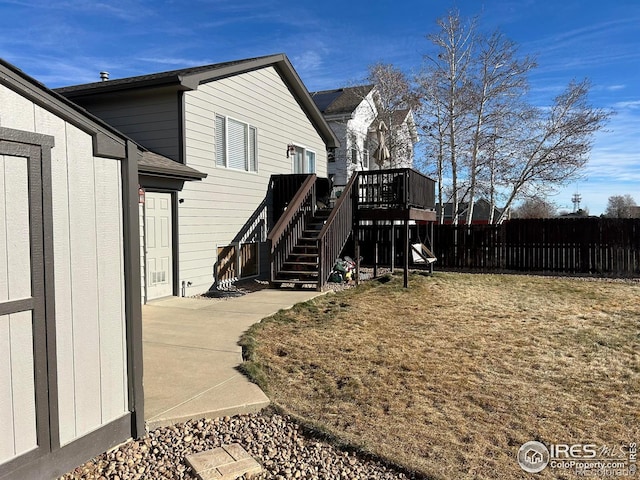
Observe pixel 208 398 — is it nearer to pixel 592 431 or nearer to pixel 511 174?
pixel 592 431

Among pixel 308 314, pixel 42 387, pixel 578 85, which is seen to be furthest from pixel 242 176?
pixel 578 85

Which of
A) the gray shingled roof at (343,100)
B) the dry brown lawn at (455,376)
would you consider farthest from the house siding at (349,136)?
the dry brown lawn at (455,376)

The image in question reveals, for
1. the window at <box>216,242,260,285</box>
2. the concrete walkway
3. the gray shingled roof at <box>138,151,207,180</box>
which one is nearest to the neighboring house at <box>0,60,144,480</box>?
the concrete walkway

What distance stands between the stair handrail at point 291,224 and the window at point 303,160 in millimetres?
1989

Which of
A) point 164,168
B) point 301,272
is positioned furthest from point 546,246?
point 164,168

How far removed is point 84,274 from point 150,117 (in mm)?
6973

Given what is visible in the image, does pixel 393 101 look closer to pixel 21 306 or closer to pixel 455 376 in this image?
pixel 455 376

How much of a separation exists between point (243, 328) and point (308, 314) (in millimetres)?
1327

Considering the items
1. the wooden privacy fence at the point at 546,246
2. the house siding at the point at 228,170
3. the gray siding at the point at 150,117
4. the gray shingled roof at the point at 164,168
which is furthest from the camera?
the wooden privacy fence at the point at 546,246

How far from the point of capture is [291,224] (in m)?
10.2

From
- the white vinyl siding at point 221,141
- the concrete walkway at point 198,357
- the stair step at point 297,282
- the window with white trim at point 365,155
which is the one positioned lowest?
the concrete walkway at point 198,357

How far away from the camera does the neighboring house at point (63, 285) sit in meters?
2.29

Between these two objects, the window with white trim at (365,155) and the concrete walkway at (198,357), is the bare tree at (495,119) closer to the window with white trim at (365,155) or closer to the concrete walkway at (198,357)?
the window with white trim at (365,155)

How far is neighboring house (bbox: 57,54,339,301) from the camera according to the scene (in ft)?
27.3
